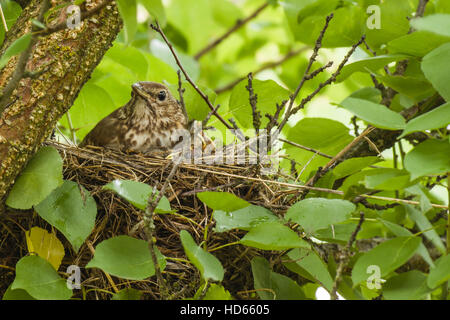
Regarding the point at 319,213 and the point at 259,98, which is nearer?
the point at 319,213

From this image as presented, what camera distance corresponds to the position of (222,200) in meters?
1.90

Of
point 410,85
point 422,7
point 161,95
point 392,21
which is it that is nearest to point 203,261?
point 410,85

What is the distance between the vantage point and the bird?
346 centimetres

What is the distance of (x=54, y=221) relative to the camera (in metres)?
2.10

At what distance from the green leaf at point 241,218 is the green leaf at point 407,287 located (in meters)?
0.45

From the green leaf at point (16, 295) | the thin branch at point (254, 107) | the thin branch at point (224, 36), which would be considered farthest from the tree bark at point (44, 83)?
the thin branch at point (224, 36)

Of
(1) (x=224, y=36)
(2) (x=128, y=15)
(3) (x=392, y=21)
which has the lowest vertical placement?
(2) (x=128, y=15)

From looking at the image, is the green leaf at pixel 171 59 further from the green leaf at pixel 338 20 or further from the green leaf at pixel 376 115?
the green leaf at pixel 376 115

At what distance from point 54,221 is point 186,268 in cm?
57

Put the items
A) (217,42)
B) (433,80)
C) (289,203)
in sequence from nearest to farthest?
1. (433,80)
2. (289,203)
3. (217,42)

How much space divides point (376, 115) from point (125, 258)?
884 mm

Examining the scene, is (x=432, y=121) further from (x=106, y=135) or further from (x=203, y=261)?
(x=106, y=135)
